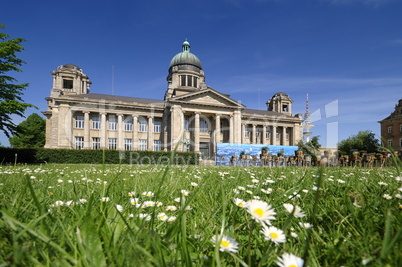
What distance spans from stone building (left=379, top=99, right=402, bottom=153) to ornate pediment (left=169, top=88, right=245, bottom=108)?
3989 cm

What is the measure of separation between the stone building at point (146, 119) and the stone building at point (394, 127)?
2879 centimetres

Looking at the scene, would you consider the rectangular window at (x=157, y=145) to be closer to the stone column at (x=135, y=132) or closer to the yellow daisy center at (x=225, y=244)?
the stone column at (x=135, y=132)

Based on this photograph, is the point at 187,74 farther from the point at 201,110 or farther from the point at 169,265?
the point at 169,265

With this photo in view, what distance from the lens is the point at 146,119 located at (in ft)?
130

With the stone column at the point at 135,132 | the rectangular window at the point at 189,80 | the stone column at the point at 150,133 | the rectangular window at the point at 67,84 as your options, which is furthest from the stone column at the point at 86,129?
the rectangular window at the point at 189,80

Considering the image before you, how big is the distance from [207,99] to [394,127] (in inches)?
1884

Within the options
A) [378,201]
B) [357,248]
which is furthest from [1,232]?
[378,201]

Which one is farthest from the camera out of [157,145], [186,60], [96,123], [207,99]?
[186,60]

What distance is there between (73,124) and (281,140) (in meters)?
48.0

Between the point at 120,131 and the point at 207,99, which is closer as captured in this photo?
the point at 120,131

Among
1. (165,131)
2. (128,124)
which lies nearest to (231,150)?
(165,131)

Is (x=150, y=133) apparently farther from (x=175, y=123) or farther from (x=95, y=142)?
(x=95, y=142)

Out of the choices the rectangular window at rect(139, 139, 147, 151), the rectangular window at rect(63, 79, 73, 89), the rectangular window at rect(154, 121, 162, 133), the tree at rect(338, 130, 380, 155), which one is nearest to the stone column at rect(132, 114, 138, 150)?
the rectangular window at rect(139, 139, 147, 151)

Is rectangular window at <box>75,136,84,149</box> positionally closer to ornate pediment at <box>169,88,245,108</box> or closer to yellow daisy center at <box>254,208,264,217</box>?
ornate pediment at <box>169,88,245,108</box>
